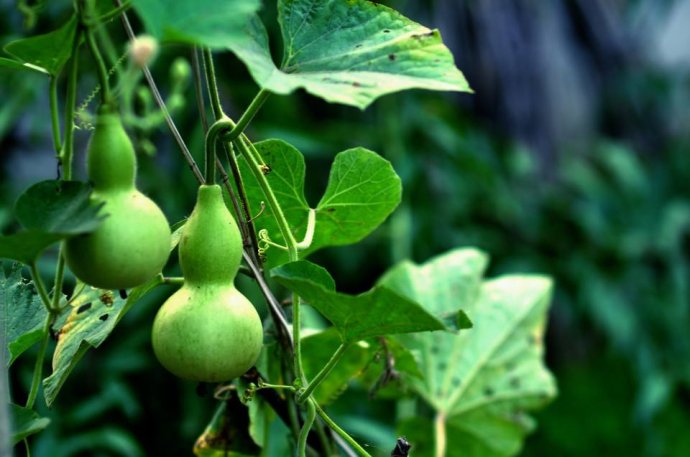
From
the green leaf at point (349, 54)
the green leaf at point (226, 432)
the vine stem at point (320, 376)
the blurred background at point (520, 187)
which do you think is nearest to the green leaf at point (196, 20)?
the green leaf at point (349, 54)

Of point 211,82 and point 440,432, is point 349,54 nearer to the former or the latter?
point 211,82

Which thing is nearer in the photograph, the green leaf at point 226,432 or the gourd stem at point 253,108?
Answer: the gourd stem at point 253,108

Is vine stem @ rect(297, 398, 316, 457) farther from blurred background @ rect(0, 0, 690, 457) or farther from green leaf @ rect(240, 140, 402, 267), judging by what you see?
blurred background @ rect(0, 0, 690, 457)

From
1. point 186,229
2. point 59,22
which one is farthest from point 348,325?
point 59,22

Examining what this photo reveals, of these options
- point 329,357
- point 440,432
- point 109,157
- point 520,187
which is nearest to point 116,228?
point 109,157

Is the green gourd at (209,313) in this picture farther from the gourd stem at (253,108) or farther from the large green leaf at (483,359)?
the large green leaf at (483,359)

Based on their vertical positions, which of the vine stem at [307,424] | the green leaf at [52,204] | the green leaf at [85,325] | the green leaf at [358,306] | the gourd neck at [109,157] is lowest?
the vine stem at [307,424]
